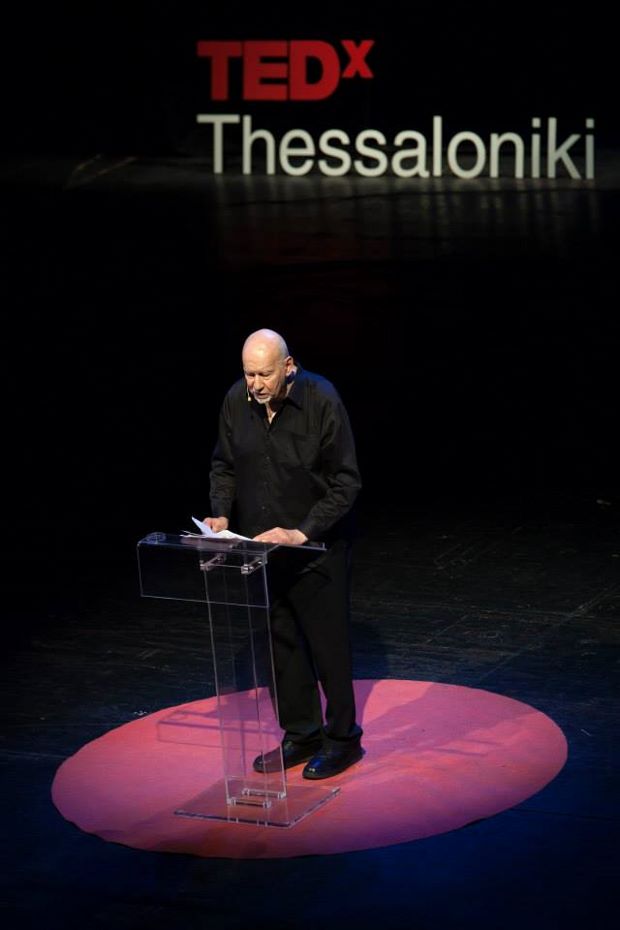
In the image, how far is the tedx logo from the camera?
22125 mm

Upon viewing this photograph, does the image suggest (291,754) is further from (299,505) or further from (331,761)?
(299,505)

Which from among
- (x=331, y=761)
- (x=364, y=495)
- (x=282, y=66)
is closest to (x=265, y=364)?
(x=331, y=761)

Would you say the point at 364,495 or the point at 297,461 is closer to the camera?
the point at 297,461

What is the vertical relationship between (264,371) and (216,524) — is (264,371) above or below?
above

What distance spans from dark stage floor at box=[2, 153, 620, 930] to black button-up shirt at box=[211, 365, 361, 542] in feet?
3.41

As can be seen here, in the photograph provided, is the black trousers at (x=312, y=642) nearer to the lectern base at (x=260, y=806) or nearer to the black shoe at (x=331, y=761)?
the black shoe at (x=331, y=761)

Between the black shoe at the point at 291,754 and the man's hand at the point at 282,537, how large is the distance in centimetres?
75

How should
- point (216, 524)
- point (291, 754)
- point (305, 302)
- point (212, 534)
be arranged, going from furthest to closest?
point (305, 302)
point (291, 754)
point (216, 524)
point (212, 534)

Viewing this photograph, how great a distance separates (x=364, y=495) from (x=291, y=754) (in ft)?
11.7

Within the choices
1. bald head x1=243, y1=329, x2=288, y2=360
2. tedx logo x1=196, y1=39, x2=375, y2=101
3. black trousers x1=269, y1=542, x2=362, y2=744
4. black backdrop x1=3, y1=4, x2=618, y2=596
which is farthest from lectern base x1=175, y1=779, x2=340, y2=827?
tedx logo x1=196, y1=39, x2=375, y2=101

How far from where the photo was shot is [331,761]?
5.37 m

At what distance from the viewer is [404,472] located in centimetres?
930

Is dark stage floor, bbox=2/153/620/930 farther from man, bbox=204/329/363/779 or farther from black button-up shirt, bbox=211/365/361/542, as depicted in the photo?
black button-up shirt, bbox=211/365/361/542

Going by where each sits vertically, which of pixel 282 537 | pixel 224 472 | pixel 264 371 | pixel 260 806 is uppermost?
pixel 264 371
